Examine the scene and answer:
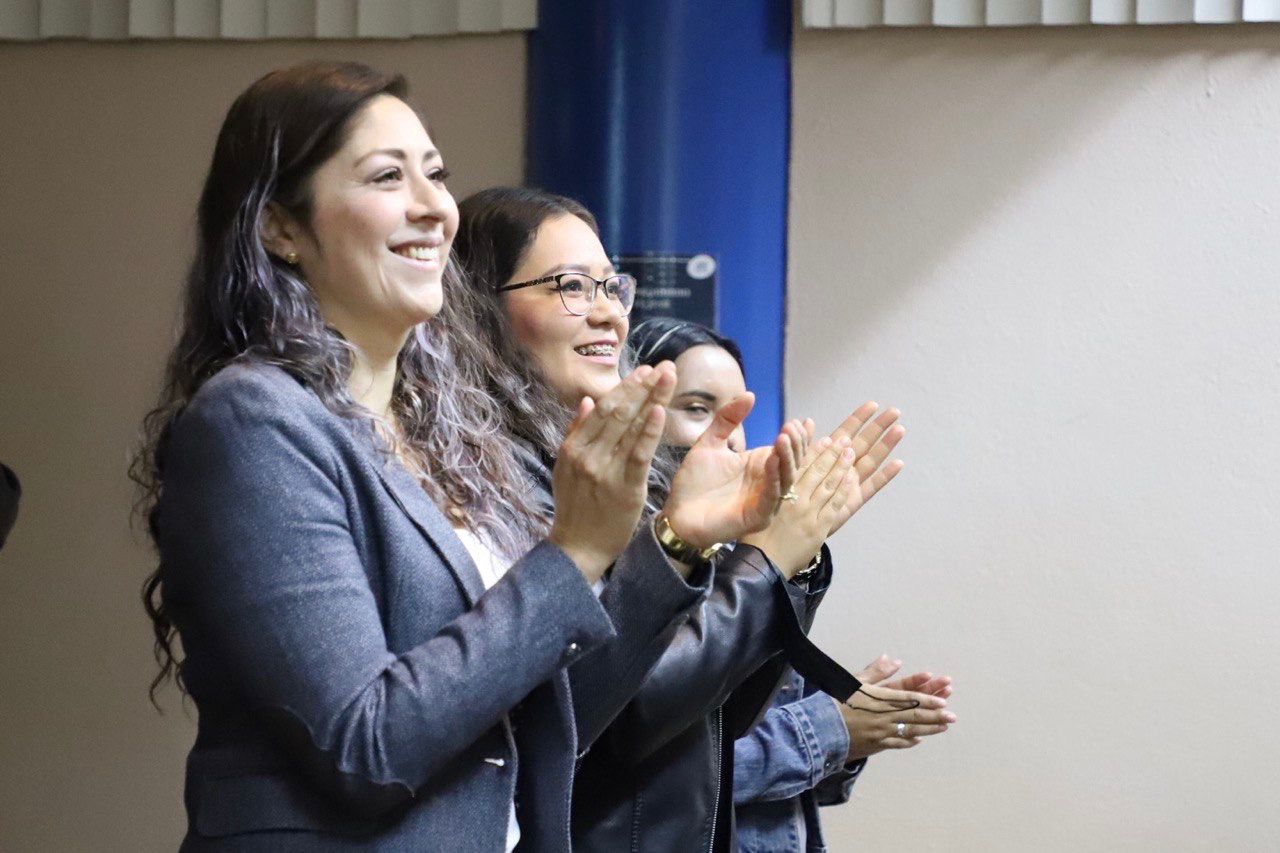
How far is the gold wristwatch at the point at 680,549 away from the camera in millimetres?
1863

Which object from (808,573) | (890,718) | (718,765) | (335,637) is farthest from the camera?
(890,718)

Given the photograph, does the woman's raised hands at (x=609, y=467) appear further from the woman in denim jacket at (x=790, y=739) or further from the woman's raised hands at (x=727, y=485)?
the woman in denim jacket at (x=790, y=739)

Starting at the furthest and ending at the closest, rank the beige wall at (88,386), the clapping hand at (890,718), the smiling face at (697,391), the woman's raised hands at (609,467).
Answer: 1. the beige wall at (88,386)
2. the smiling face at (697,391)
3. the clapping hand at (890,718)
4. the woman's raised hands at (609,467)

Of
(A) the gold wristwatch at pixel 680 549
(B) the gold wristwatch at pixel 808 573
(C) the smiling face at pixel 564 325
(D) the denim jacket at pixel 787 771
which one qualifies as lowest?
(D) the denim jacket at pixel 787 771

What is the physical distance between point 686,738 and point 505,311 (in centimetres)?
74

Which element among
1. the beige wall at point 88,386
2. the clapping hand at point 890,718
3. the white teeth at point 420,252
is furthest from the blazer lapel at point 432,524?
the beige wall at point 88,386

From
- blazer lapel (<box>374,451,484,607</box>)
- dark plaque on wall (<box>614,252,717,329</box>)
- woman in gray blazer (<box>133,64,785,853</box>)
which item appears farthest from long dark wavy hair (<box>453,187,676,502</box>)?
dark plaque on wall (<box>614,252,717,329</box>)

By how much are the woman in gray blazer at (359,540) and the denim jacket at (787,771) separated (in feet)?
2.00

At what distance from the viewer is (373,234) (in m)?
1.70

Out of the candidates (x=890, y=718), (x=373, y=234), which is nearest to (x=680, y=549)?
(x=373, y=234)

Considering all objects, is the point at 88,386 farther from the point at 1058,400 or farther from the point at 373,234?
the point at 373,234

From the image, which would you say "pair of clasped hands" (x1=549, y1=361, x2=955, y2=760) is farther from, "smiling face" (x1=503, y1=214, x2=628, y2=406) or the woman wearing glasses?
"smiling face" (x1=503, y1=214, x2=628, y2=406)

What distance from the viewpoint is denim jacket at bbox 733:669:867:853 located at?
7.68 ft

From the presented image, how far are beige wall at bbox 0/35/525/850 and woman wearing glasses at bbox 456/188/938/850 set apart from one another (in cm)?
184
